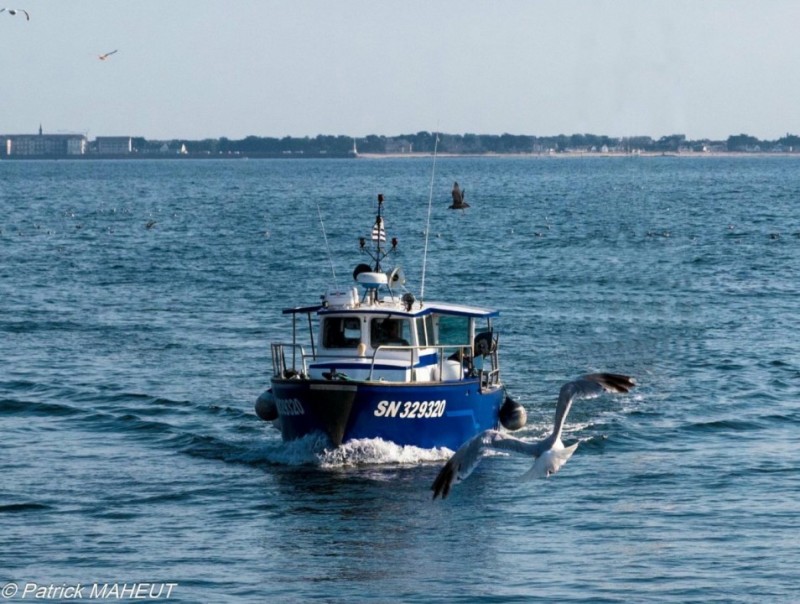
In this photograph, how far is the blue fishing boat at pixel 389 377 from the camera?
30.3 meters

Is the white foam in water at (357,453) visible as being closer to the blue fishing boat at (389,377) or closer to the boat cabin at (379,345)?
the blue fishing boat at (389,377)

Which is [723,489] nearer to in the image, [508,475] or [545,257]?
[508,475]

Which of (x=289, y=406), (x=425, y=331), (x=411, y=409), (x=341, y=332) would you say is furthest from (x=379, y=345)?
(x=289, y=406)

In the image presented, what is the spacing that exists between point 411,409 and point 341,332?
268 cm

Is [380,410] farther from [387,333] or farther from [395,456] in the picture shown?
[387,333]

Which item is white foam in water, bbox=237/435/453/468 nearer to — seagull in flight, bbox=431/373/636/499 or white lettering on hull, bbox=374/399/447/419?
white lettering on hull, bbox=374/399/447/419

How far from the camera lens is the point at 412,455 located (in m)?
31.0

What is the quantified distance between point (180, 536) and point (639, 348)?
81.4 ft

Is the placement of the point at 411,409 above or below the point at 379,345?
below

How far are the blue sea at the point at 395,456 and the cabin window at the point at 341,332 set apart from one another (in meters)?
2.34

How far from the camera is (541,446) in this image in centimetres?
2370

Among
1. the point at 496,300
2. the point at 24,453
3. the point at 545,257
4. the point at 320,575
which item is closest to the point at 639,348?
the point at 496,300

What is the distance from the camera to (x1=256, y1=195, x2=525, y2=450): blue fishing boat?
3031 centimetres

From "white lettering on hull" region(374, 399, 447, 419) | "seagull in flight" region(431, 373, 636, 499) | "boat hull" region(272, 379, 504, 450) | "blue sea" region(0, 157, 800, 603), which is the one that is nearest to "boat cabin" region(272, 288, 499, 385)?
"boat hull" region(272, 379, 504, 450)
